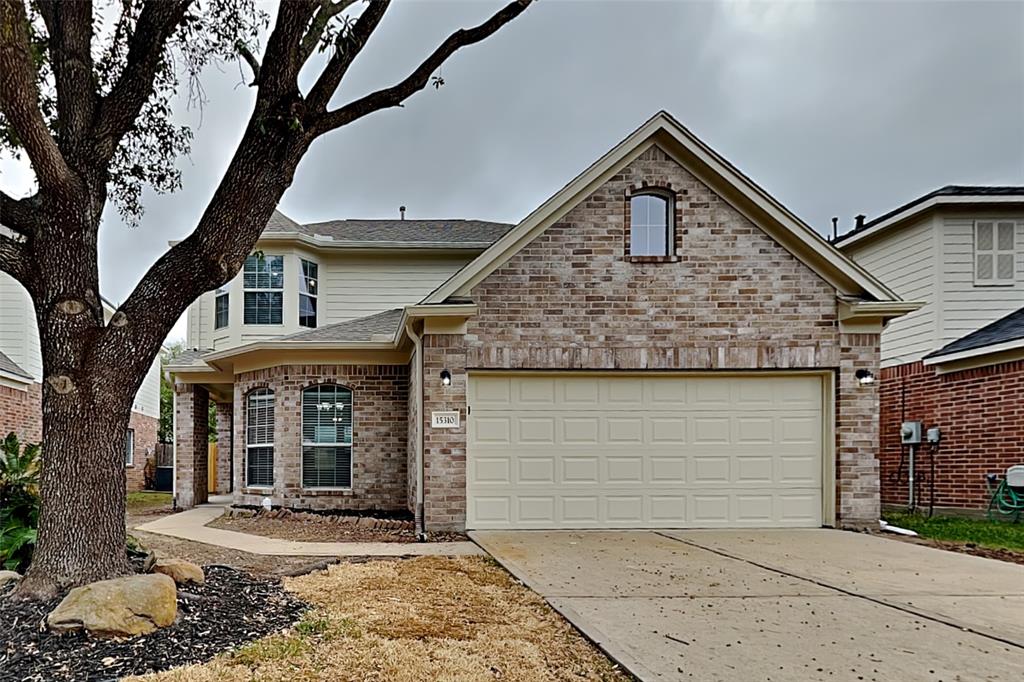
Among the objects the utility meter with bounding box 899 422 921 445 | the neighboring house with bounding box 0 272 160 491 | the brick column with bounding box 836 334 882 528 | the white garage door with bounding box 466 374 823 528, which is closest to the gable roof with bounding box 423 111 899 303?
the brick column with bounding box 836 334 882 528

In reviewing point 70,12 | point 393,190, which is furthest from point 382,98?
point 393,190

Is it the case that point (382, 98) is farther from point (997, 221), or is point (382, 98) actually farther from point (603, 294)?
point (997, 221)

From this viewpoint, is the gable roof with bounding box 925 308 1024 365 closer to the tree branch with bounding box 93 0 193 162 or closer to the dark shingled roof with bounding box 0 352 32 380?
the tree branch with bounding box 93 0 193 162

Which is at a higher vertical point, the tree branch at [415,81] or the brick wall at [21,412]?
the tree branch at [415,81]

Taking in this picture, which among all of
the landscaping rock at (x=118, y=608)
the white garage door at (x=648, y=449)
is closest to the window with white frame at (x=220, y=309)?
the white garage door at (x=648, y=449)

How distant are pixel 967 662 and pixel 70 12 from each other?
311 inches

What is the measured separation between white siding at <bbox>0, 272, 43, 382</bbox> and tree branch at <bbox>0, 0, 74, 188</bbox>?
45.1 feet

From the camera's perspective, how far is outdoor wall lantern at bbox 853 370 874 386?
34.8 feet

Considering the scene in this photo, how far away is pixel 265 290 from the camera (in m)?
15.4

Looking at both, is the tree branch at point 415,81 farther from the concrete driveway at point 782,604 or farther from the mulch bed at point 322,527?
the mulch bed at point 322,527

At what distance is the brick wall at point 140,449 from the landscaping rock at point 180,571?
17684 millimetres

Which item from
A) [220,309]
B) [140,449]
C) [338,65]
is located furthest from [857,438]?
[140,449]

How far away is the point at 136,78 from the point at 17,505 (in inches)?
160

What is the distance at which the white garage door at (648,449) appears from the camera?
10.6 m
